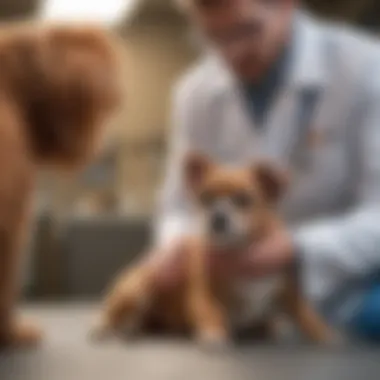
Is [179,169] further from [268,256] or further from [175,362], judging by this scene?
[175,362]

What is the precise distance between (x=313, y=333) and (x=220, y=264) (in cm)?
9

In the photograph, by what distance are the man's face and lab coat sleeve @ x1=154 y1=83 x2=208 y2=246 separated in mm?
49

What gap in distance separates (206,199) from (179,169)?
0.12 ft

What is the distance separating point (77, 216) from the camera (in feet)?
4.52

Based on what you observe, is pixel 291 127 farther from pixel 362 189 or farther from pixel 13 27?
pixel 13 27

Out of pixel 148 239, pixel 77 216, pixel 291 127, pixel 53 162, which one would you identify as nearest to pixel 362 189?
pixel 291 127

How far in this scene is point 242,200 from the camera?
759mm

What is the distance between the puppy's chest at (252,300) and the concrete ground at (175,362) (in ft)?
0.16

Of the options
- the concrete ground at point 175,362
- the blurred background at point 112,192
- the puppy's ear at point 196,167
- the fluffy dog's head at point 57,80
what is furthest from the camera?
the blurred background at point 112,192

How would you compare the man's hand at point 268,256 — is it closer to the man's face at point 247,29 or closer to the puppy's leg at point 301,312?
the puppy's leg at point 301,312

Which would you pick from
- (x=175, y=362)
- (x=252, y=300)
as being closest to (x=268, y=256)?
(x=252, y=300)

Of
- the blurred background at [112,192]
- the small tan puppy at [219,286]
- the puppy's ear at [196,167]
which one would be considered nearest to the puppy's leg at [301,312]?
the small tan puppy at [219,286]

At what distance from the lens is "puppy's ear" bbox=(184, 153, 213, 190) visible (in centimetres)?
75

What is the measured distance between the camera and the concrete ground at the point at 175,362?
537 mm
